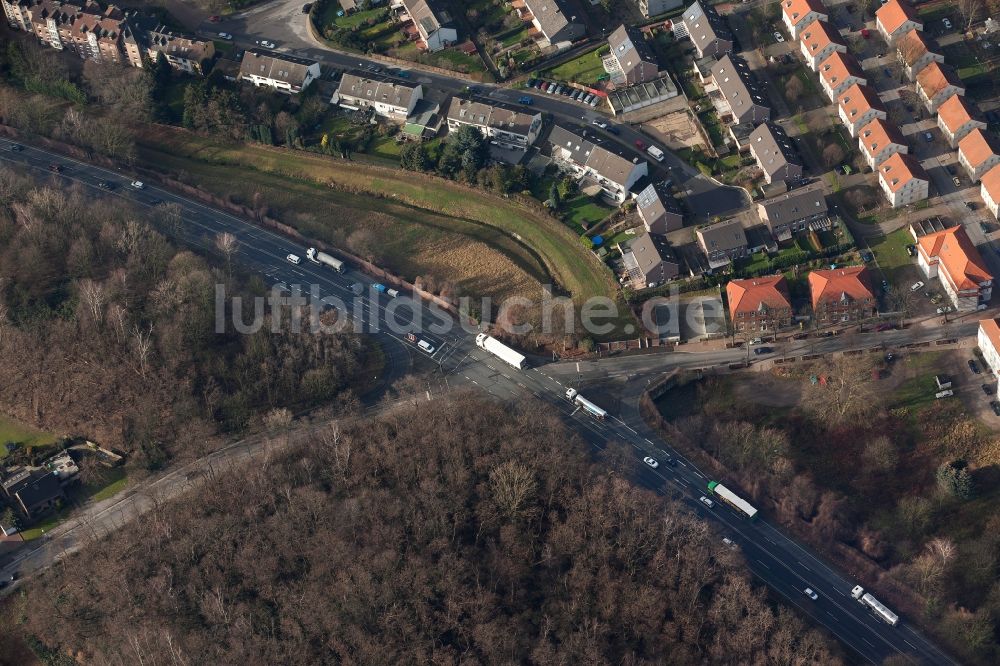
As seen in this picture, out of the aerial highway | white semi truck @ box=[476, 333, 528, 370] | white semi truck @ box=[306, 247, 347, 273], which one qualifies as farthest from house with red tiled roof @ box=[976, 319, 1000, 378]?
white semi truck @ box=[306, 247, 347, 273]

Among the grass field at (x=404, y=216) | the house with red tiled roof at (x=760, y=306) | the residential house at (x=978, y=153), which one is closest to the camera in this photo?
the house with red tiled roof at (x=760, y=306)

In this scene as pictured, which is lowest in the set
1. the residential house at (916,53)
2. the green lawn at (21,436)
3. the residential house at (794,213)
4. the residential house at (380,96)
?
the green lawn at (21,436)

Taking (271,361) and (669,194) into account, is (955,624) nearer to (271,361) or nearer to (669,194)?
(669,194)

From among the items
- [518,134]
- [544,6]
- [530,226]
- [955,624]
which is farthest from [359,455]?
[544,6]

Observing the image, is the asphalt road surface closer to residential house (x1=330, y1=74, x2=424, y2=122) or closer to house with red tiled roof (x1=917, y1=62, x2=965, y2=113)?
residential house (x1=330, y1=74, x2=424, y2=122)

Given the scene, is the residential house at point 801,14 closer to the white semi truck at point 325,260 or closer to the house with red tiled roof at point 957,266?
the house with red tiled roof at point 957,266

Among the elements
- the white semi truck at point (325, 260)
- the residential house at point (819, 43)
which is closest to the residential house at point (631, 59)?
the residential house at point (819, 43)

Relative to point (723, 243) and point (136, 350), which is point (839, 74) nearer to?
point (723, 243)

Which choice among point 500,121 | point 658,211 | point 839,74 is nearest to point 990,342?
point 658,211
